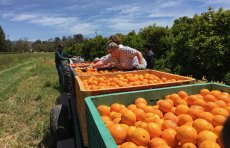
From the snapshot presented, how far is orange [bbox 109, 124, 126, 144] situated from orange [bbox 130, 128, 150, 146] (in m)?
0.07

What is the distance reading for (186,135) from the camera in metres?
1.82

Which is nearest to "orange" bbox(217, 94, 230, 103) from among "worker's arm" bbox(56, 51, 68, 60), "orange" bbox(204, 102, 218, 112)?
"orange" bbox(204, 102, 218, 112)

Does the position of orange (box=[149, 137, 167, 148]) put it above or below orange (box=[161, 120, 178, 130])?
below

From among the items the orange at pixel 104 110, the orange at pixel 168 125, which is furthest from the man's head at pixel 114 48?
the orange at pixel 168 125

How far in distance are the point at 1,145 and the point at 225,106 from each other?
5016 millimetres

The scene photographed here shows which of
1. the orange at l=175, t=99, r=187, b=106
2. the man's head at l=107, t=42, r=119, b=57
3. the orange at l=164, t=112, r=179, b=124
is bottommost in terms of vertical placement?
the orange at l=164, t=112, r=179, b=124

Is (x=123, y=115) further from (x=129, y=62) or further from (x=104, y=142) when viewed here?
(x=129, y=62)

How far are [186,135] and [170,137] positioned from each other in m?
0.11

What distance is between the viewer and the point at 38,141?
6.04m

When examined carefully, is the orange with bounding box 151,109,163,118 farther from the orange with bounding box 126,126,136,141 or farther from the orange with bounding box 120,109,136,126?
the orange with bounding box 126,126,136,141

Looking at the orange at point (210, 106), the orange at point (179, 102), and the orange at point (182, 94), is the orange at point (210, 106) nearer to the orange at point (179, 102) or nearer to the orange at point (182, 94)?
the orange at point (179, 102)

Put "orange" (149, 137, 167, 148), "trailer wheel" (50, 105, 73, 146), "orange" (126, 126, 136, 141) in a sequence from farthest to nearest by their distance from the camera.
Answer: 1. "trailer wheel" (50, 105, 73, 146)
2. "orange" (126, 126, 136, 141)
3. "orange" (149, 137, 167, 148)

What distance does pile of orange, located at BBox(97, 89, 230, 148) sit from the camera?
1826 millimetres

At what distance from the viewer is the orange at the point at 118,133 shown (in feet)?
6.23
